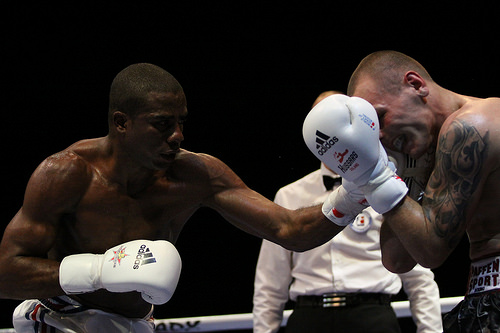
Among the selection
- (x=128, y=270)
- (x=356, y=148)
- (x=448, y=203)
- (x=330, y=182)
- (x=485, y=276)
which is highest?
(x=356, y=148)

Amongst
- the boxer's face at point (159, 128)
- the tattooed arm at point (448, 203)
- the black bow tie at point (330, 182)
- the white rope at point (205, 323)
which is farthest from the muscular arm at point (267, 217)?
the black bow tie at point (330, 182)

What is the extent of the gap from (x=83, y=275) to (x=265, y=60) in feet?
7.97

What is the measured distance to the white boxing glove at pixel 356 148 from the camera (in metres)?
1.61

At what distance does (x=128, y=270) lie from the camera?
1.83 meters

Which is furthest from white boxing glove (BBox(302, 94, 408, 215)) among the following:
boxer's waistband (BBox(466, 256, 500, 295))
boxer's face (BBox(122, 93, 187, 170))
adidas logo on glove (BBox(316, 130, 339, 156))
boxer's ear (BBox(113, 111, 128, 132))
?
boxer's ear (BBox(113, 111, 128, 132))

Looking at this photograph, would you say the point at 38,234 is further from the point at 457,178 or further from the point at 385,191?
the point at 457,178

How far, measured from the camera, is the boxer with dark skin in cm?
197

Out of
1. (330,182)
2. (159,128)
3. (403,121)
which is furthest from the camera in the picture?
(330,182)

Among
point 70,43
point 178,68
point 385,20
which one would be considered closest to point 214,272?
point 178,68

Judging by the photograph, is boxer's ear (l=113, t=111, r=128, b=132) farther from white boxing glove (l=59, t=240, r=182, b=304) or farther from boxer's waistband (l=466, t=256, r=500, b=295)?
boxer's waistband (l=466, t=256, r=500, b=295)

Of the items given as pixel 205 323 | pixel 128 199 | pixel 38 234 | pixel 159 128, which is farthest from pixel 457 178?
pixel 205 323

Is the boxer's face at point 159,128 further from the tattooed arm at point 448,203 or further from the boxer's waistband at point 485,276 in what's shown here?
the boxer's waistband at point 485,276

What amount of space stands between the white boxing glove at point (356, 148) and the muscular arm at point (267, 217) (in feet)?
1.32

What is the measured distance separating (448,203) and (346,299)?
1.25 m
